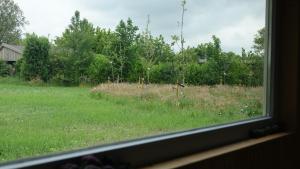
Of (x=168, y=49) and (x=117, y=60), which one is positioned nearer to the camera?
(x=117, y=60)

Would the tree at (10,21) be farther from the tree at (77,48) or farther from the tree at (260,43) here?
the tree at (260,43)

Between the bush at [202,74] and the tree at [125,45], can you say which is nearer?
the tree at [125,45]

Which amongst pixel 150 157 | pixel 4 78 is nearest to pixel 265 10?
pixel 150 157

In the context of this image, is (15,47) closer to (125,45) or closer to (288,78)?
(125,45)

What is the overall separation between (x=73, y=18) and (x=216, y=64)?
2.62ft

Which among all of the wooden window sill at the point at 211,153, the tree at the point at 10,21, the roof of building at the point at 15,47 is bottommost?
the wooden window sill at the point at 211,153

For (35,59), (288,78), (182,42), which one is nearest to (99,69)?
(35,59)

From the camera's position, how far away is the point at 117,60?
1338 mm

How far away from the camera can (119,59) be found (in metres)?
1.34

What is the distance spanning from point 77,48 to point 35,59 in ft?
0.51

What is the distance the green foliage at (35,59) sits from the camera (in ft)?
3.52

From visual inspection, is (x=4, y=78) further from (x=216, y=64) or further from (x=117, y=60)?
(x=216, y=64)

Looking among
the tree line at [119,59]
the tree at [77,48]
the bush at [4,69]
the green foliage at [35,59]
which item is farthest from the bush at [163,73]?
the bush at [4,69]

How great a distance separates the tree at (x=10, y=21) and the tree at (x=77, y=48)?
0.38 ft
